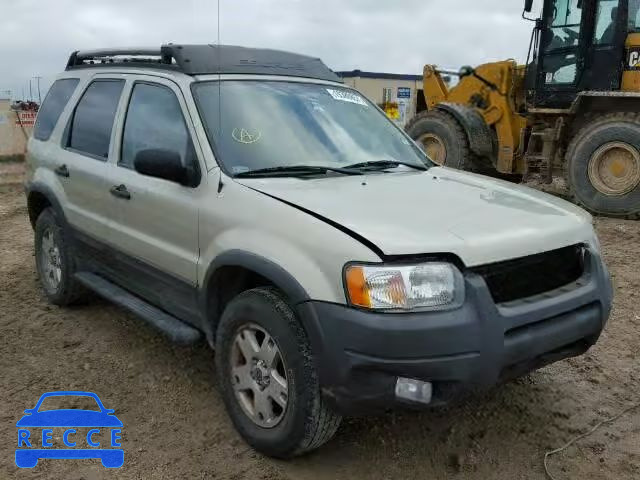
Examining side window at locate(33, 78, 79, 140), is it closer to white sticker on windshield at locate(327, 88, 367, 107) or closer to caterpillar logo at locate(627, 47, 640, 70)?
white sticker on windshield at locate(327, 88, 367, 107)

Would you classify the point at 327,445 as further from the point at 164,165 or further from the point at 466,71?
the point at 466,71

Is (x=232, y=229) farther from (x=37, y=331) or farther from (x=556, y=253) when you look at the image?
(x=37, y=331)

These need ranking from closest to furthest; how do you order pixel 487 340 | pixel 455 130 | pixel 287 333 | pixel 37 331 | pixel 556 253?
pixel 487 340 < pixel 287 333 < pixel 556 253 < pixel 37 331 < pixel 455 130

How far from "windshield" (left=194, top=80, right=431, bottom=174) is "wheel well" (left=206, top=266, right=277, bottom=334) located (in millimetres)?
528

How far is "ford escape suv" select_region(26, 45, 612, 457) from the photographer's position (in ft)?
8.20

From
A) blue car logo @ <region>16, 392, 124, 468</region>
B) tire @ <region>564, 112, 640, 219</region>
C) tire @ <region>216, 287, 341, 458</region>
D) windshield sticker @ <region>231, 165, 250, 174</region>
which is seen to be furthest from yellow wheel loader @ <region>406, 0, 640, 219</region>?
blue car logo @ <region>16, 392, 124, 468</region>

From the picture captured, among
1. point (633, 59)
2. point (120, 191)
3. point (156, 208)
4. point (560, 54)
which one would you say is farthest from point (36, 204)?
point (633, 59)

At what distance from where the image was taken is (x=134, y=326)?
470cm

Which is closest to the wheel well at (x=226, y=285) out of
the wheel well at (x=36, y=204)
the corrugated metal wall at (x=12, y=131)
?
the wheel well at (x=36, y=204)

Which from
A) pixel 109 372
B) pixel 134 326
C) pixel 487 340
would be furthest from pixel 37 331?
pixel 487 340

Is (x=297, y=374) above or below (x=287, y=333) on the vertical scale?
below

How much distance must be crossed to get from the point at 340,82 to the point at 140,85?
136 cm

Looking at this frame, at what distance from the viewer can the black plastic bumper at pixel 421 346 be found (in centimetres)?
244

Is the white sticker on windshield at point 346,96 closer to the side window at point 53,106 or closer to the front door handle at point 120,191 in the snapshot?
the front door handle at point 120,191
